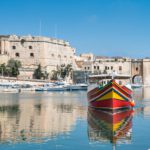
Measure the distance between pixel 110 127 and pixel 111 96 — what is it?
5.59 m

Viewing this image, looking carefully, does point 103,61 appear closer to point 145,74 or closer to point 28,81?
point 145,74

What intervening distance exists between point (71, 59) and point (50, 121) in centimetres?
5607

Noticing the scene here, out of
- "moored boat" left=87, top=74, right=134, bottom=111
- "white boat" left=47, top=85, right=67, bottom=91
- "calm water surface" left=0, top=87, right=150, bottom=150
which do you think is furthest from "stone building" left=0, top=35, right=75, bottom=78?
"calm water surface" left=0, top=87, right=150, bottom=150

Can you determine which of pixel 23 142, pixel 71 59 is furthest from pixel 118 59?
pixel 23 142

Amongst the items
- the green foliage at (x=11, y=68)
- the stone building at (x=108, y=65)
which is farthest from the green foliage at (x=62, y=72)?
the stone building at (x=108, y=65)

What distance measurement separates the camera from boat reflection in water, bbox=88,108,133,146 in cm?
1312

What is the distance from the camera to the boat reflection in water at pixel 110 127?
13125mm

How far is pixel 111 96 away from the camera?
21.0m

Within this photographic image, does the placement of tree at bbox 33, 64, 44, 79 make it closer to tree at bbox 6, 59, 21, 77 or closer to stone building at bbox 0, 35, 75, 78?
stone building at bbox 0, 35, 75, 78

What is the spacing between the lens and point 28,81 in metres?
60.9

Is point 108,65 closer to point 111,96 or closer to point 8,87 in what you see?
point 8,87

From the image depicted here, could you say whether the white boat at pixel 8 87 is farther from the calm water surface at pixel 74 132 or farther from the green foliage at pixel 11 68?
the calm water surface at pixel 74 132

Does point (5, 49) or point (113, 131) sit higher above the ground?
point (5, 49)

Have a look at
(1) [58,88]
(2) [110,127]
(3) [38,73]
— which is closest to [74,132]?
(2) [110,127]
